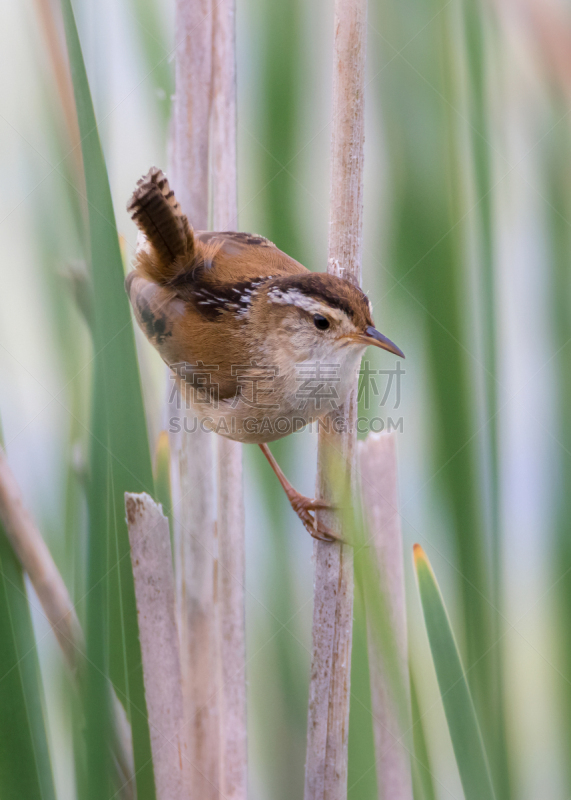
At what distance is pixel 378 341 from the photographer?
4.26ft

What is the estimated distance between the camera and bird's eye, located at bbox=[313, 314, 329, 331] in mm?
1346

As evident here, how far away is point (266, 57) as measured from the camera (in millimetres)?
1325

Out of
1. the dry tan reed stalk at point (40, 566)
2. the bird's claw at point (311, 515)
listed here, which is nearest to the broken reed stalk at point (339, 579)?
the bird's claw at point (311, 515)

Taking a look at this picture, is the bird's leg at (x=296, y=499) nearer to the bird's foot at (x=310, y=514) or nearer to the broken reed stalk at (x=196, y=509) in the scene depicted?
the bird's foot at (x=310, y=514)

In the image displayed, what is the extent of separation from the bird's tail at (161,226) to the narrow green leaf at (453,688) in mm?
844

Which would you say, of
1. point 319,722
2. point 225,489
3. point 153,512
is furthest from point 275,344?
point 319,722

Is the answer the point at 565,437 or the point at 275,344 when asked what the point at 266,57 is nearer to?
the point at 275,344

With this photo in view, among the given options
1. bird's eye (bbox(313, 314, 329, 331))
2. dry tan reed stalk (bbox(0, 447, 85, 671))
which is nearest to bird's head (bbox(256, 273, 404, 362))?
bird's eye (bbox(313, 314, 329, 331))

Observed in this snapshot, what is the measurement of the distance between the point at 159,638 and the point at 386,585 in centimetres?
47

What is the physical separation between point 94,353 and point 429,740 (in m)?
1.05

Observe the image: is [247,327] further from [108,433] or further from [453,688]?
[453,688]

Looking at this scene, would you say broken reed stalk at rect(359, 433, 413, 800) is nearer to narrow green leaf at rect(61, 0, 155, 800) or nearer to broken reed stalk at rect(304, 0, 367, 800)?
broken reed stalk at rect(304, 0, 367, 800)

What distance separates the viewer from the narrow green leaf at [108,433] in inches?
42.6

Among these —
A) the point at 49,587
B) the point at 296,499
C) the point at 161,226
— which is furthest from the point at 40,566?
the point at 161,226
